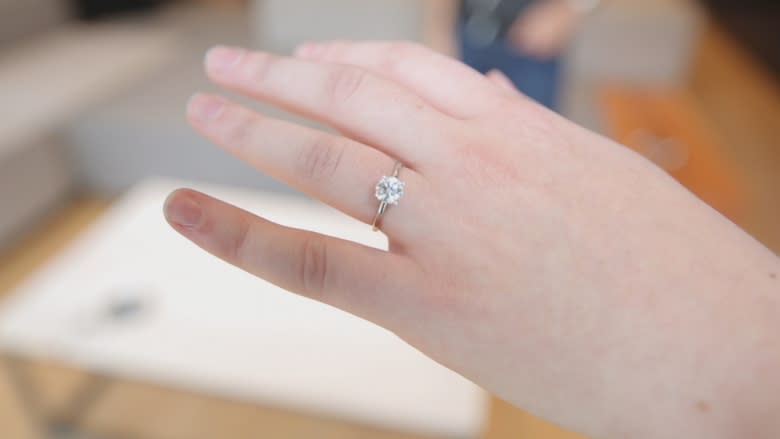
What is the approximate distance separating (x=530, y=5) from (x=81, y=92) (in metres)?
1.36

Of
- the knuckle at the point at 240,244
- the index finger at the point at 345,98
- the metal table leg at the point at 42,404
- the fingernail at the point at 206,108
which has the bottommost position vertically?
the metal table leg at the point at 42,404

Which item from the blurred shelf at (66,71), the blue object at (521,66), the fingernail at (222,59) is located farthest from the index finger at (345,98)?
the blurred shelf at (66,71)

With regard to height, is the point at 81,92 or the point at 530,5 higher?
the point at 530,5

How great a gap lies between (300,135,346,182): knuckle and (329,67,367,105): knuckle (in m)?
0.04

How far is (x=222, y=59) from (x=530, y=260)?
29cm

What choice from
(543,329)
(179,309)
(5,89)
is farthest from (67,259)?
(543,329)

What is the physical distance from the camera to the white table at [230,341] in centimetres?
95

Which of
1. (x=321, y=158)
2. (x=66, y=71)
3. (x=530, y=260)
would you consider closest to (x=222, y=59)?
(x=321, y=158)

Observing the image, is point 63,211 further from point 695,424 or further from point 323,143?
point 695,424

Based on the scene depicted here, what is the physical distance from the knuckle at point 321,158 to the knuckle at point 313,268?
0.05 metres

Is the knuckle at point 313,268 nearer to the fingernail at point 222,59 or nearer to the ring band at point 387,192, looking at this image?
the ring band at point 387,192

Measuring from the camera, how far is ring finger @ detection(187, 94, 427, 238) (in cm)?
41

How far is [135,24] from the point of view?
2.41 meters

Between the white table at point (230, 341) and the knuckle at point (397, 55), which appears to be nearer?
the knuckle at point (397, 55)
